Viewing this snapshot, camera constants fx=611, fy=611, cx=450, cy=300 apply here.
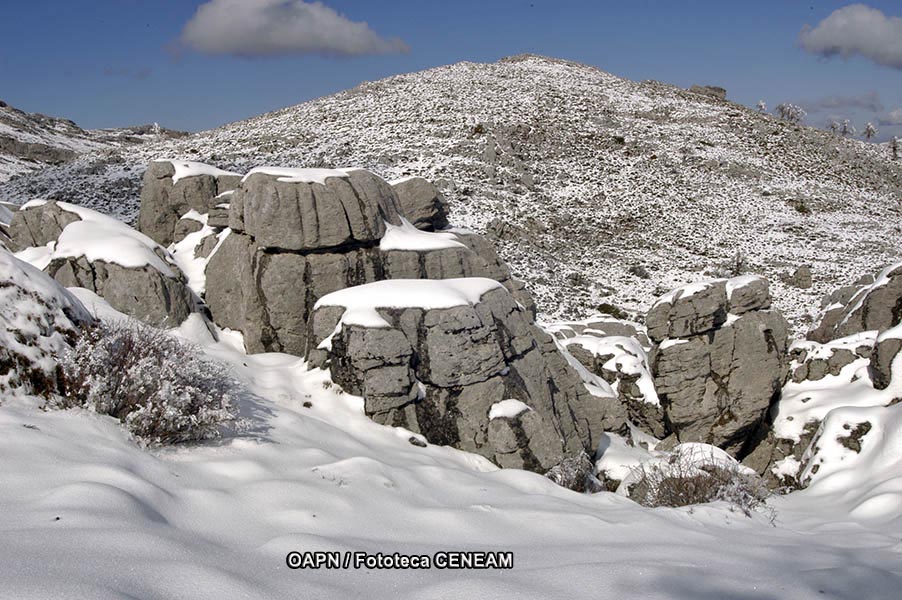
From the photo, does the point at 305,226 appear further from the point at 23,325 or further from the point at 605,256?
the point at 605,256

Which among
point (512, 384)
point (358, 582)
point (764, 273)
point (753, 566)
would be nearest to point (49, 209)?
point (512, 384)

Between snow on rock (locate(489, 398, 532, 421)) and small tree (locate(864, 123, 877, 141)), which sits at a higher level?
small tree (locate(864, 123, 877, 141))

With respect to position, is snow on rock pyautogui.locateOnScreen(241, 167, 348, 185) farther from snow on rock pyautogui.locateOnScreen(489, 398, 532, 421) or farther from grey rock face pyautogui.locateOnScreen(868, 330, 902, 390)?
grey rock face pyautogui.locateOnScreen(868, 330, 902, 390)

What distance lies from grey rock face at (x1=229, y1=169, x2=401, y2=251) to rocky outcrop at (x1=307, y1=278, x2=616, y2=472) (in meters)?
2.18

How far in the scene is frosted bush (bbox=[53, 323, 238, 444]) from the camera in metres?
7.21

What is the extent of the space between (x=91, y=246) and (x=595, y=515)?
12.1 meters

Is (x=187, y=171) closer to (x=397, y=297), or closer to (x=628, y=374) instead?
(x=397, y=297)

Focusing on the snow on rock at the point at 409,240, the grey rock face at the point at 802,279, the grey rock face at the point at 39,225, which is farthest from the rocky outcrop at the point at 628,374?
the grey rock face at the point at 802,279

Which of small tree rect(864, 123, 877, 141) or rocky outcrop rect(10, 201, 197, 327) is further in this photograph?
small tree rect(864, 123, 877, 141)

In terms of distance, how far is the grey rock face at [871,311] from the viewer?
59.0 feet

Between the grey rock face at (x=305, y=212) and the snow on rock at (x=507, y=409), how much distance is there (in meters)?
5.51

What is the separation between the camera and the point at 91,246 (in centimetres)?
1360

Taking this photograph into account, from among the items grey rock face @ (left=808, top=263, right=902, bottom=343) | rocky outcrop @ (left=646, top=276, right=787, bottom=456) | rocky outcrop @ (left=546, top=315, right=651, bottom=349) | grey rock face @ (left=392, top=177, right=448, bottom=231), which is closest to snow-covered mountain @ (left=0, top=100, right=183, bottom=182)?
grey rock face @ (left=392, top=177, right=448, bottom=231)

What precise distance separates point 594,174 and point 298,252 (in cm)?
3998
